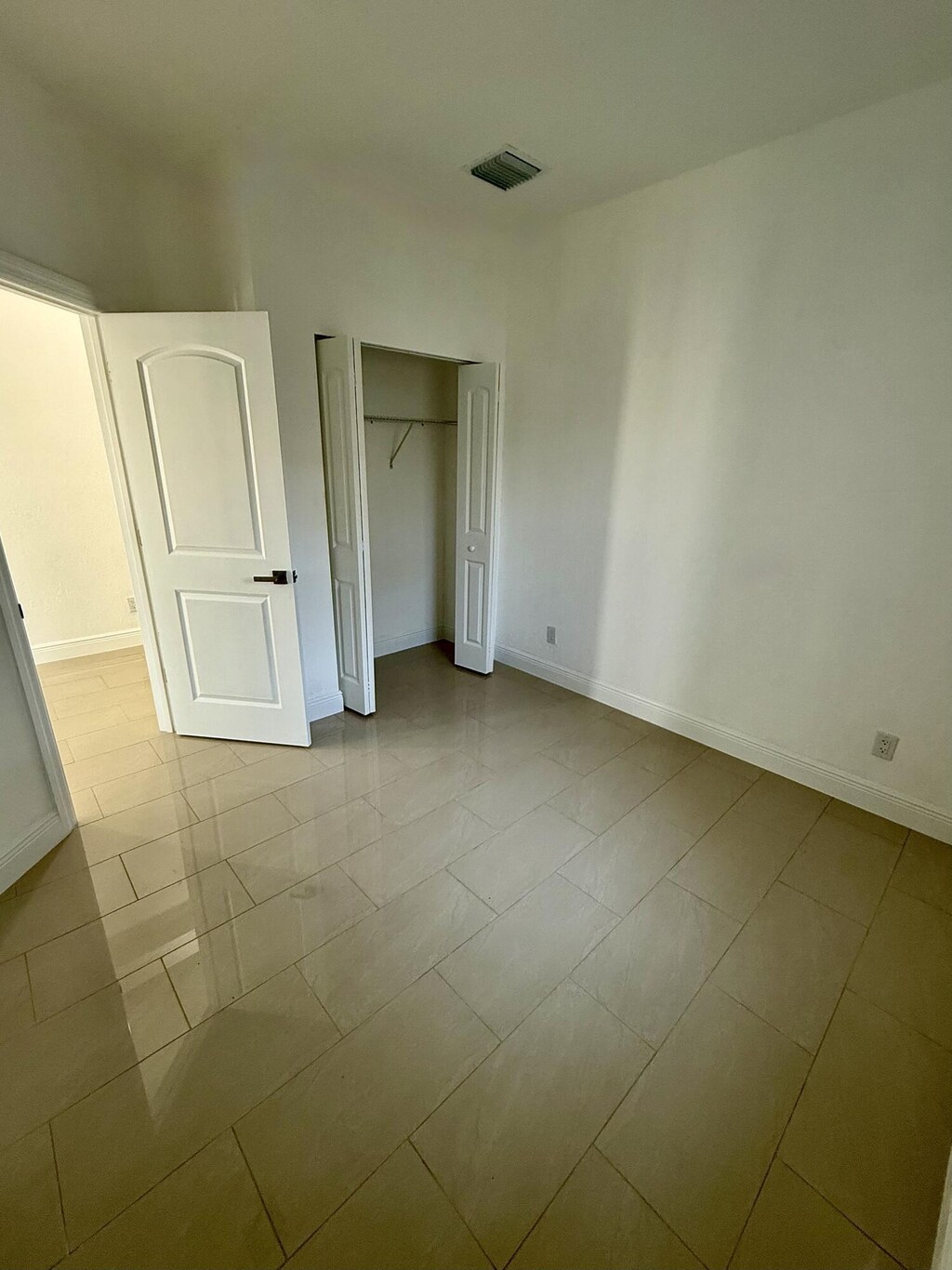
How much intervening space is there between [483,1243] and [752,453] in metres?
2.84

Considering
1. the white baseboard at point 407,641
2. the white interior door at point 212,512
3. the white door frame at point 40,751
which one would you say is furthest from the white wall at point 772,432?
the white door frame at point 40,751

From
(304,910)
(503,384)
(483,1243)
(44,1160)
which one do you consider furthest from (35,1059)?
(503,384)

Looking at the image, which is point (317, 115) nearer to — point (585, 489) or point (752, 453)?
point (585, 489)

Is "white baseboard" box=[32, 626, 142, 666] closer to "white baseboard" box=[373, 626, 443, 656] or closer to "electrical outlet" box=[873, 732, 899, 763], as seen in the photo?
"white baseboard" box=[373, 626, 443, 656]

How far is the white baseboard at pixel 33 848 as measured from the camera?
1917mm

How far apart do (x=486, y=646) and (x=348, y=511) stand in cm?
137

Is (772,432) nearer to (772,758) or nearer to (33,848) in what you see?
(772,758)

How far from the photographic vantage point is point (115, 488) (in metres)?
2.57

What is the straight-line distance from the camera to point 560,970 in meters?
1.67

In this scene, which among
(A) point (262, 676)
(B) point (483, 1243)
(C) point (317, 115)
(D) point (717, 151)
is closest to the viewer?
(B) point (483, 1243)

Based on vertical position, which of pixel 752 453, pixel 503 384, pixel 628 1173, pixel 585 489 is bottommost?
pixel 628 1173

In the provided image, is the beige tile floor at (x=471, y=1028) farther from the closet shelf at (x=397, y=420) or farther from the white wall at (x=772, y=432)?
the closet shelf at (x=397, y=420)

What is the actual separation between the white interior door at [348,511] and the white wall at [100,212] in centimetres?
60

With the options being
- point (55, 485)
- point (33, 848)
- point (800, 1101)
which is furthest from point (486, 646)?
point (55, 485)
